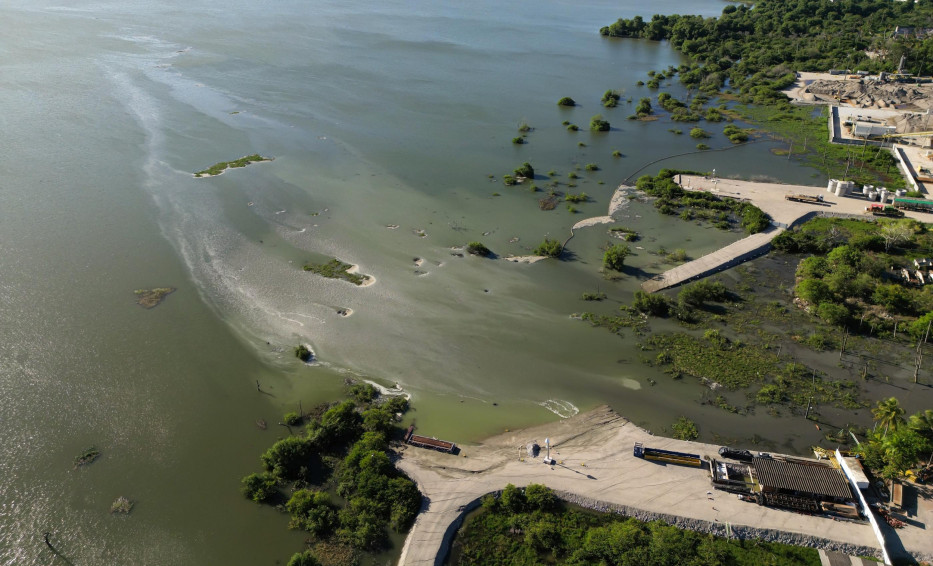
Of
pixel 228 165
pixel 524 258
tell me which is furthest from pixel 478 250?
pixel 228 165

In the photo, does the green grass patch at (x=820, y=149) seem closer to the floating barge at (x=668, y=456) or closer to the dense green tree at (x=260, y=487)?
the floating barge at (x=668, y=456)

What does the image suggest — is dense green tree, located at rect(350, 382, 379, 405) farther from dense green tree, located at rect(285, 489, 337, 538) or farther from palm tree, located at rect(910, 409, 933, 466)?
palm tree, located at rect(910, 409, 933, 466)

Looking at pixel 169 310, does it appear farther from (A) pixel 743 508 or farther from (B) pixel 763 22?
(B) pixel 763 22

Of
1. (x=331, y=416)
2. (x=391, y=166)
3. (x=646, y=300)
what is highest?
(x=391, y=166)

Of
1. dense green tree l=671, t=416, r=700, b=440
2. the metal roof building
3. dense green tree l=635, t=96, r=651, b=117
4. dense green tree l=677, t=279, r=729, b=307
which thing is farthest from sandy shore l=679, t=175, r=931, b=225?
the metal roof building

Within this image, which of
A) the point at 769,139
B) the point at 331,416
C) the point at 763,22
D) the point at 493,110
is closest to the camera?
the point at 331,416

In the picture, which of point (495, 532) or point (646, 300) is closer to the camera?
point (495, 532)

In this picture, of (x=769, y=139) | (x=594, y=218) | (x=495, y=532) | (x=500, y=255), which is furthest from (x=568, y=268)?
(x=769, y=139)
